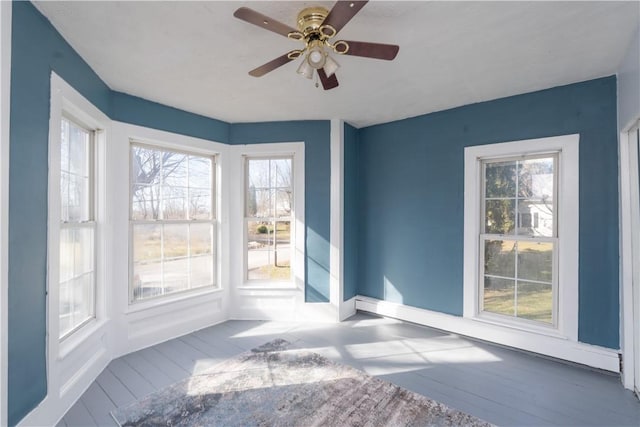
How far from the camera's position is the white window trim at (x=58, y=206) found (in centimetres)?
193

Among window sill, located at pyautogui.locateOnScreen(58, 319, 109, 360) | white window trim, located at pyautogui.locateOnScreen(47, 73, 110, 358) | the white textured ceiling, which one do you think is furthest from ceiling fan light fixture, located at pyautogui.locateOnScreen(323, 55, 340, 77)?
window sill, located at pyautogui.locateOnScreen(58, 319, 109, 360)

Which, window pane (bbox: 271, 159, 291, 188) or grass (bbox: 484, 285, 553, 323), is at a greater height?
window pane (bbox: 271, 159, 291, 188)

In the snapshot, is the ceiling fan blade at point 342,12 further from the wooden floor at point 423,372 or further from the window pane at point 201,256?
the window pane at point 201,256

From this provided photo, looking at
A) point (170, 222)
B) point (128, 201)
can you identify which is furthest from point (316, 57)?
point (170, 222)

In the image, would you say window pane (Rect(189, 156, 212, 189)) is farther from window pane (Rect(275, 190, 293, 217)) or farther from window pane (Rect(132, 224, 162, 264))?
window pane (Rect(275, 190, 293, 217))

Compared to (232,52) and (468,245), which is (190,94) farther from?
(468,245)

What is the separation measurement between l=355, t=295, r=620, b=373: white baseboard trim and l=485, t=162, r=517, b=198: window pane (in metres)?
1.39

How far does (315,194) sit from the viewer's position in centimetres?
381

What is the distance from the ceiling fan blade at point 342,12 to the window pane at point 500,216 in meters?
2.57

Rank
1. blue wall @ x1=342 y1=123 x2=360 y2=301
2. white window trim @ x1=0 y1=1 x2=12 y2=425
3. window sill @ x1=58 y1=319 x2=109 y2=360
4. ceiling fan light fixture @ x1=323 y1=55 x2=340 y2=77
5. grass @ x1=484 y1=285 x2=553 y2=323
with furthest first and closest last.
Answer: blue wall @ x1=342 y1=123 x2=360 y2=301 → grass @ x1=484 y1=285 x2=553 y2=323 → window sill @ x1=58 y1=319 x2=109 y2=360 → ceiling fan light fixture @ x1=323 y1=55 x2=340 y2=77 → white window trim @ x1=0 y1=1 x2=12 y2=425

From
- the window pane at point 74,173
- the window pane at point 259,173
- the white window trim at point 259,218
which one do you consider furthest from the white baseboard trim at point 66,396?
the window pane at point 259,173

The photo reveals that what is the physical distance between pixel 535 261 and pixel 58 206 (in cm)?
408

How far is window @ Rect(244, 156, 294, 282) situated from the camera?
3.92 m

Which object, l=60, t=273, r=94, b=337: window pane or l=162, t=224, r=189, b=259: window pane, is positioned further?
l=162, t=224, r=189, b=259: window pane
